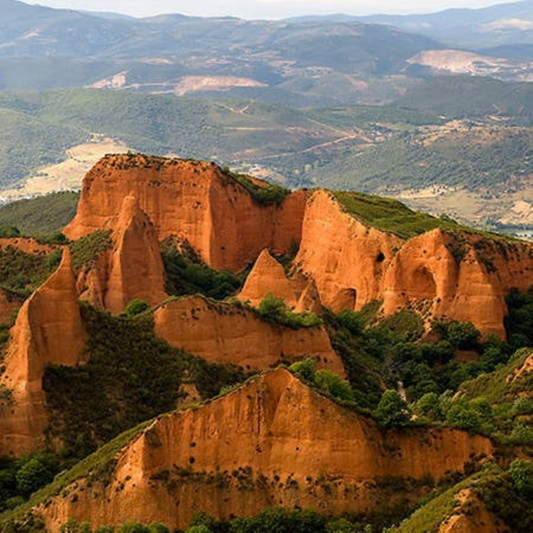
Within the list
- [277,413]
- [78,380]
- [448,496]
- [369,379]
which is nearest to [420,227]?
[369,379]

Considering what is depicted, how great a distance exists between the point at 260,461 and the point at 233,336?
17.0 metres

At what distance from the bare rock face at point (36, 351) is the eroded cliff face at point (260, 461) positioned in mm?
8201

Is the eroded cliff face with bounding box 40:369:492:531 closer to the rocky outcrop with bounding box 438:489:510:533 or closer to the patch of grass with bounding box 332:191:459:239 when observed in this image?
the rocky outcrop with bounding box 438:489:510:533

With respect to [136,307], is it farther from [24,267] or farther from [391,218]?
[391,218]

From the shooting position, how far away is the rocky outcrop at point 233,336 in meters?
56.8

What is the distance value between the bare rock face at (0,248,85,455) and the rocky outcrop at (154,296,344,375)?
5.30 meters

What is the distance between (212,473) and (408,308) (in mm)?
40445

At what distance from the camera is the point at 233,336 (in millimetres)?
57656

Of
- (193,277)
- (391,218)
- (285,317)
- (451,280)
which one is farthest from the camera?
(391,218)

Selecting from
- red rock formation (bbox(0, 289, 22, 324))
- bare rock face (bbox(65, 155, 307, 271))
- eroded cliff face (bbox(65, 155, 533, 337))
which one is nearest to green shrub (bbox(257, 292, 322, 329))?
eroded cliff face (bbox(65, 155, 533, 337))

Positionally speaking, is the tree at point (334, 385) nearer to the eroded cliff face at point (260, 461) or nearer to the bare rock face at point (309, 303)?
the eroded cliff face at point (260, 461)

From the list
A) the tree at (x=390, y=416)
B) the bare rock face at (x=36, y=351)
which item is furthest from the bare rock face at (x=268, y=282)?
the tree at (x=390, y=416)

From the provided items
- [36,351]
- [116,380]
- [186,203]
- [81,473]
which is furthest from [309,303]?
[186,203]

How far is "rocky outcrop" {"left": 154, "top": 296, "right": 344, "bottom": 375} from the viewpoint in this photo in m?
56.8
